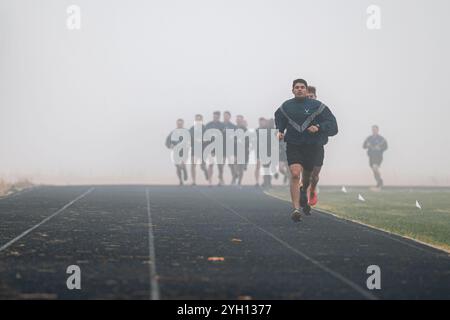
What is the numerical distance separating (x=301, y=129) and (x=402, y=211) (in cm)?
533

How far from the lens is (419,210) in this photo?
21344 millimetres

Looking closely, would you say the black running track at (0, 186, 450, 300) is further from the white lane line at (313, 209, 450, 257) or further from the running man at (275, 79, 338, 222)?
the running man at (275, 79, 338, 222)

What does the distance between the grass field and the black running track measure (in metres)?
0.62

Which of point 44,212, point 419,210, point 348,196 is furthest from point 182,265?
point 348,196

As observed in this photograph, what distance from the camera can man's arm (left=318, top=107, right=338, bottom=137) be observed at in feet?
54.3

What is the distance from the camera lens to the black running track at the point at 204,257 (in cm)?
903

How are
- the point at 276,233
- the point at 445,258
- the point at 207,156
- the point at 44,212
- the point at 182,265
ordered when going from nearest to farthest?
the point at 182,265 → the point at 445,258 → the point at 276,233 → the point at 44,212 → the point at 207,156

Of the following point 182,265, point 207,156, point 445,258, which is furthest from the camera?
point 207,156

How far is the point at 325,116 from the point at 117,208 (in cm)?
574
